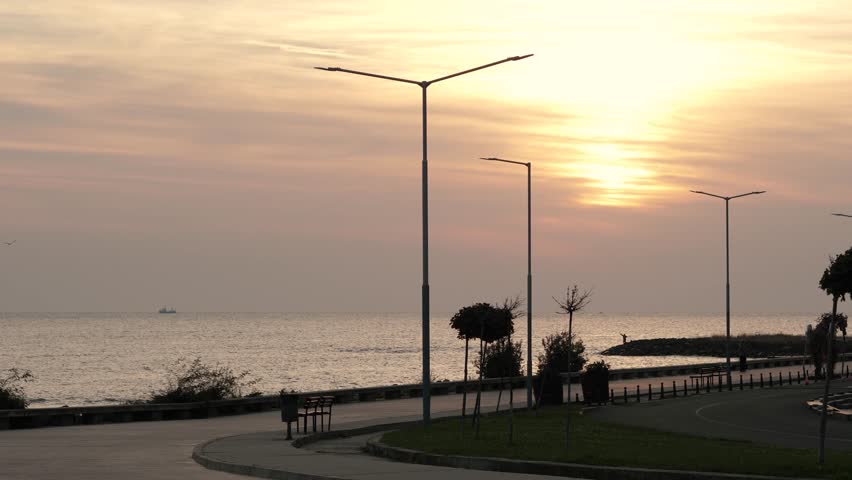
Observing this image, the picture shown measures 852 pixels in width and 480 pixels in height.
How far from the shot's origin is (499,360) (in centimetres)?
6406

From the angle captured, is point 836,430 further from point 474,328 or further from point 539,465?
point 539,465

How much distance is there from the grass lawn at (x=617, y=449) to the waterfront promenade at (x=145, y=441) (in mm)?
3559

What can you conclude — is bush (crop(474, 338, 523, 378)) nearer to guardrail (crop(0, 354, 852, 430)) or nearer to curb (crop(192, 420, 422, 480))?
guardrail (crop(0, 354, 852, 430))

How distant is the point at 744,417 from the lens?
4312 centimetres

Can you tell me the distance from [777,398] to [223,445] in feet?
106

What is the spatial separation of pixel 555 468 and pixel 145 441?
38.5ft

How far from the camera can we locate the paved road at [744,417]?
34.7 metres

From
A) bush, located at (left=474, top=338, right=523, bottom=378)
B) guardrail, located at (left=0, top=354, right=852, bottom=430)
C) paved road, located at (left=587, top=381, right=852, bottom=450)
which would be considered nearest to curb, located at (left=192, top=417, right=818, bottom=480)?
guardrail, located at (left=0, top=354, right=852, bottom=430)

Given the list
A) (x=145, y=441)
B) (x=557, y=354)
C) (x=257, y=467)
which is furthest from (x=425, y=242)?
(x=557, y=354)

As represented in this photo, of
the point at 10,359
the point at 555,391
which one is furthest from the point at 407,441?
the point at 10,359

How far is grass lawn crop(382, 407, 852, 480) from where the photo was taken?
69.3ft

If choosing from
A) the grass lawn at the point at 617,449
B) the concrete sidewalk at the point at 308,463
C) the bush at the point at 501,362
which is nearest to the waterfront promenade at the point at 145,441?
the concrete sidewalk at the point at 308,463

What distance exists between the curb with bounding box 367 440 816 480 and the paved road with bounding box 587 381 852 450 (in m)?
10.6

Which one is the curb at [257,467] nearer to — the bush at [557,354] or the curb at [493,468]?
the curb at [493,468]
